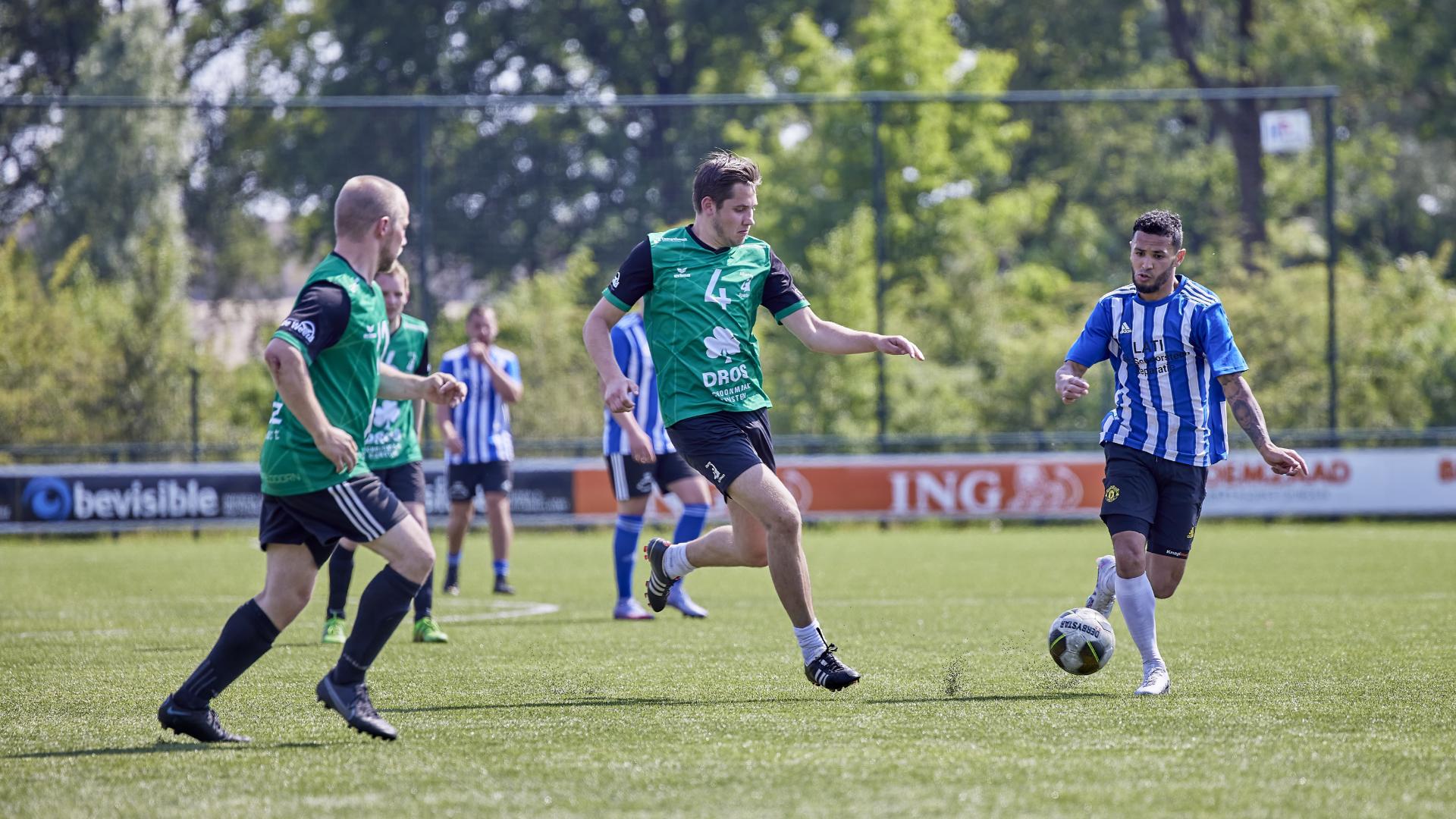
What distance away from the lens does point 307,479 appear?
4922mm

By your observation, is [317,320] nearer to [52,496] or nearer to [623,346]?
[623,346]

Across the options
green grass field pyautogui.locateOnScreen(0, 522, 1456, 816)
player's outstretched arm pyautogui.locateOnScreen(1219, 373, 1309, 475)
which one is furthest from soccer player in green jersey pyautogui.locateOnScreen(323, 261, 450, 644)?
player's outstretched arm pyautogui.locateOnScreen(1219, 373, 1309, 475)

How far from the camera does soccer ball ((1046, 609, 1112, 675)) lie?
6141 millimetres

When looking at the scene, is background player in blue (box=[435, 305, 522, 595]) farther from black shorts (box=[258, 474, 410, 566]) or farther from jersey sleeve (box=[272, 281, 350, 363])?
jersey sleeve (box=[272, 281, 350, 363])

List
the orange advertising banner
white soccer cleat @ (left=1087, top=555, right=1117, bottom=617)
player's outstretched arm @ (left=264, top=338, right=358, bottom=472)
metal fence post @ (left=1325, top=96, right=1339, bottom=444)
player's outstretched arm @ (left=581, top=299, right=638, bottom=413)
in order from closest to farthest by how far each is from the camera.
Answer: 1. player's outstretched arm @ (left=264, top=338, right=358, bottom=472)
2. player's outstretched arm @ (left=581, top=299, right=638, bottom=413)
3. white soccer cleat @ (left=1087, top=555, right=1117, bottom=617)
4. the orange advertising banner
5. metal fence post @ (left=1325, top=96, right=1339, bottom=444)

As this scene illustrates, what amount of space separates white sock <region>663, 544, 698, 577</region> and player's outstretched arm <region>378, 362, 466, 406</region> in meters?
1.61

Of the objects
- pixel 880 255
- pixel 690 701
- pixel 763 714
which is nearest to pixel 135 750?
pixel 690 701

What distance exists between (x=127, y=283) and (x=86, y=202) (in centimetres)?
177

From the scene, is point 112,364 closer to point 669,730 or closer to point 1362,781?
point 669,730

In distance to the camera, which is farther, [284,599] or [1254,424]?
[1254,424]

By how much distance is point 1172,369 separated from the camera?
20.7ft

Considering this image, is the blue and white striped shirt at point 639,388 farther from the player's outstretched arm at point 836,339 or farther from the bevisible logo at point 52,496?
the bevisible logo at point 52,496

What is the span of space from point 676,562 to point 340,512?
212 cm

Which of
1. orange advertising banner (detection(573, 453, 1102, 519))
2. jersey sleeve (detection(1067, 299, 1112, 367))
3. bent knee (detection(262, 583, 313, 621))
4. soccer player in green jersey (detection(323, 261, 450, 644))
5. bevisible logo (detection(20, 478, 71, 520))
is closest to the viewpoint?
bent knee (detection(262, 583, 313, 621))
